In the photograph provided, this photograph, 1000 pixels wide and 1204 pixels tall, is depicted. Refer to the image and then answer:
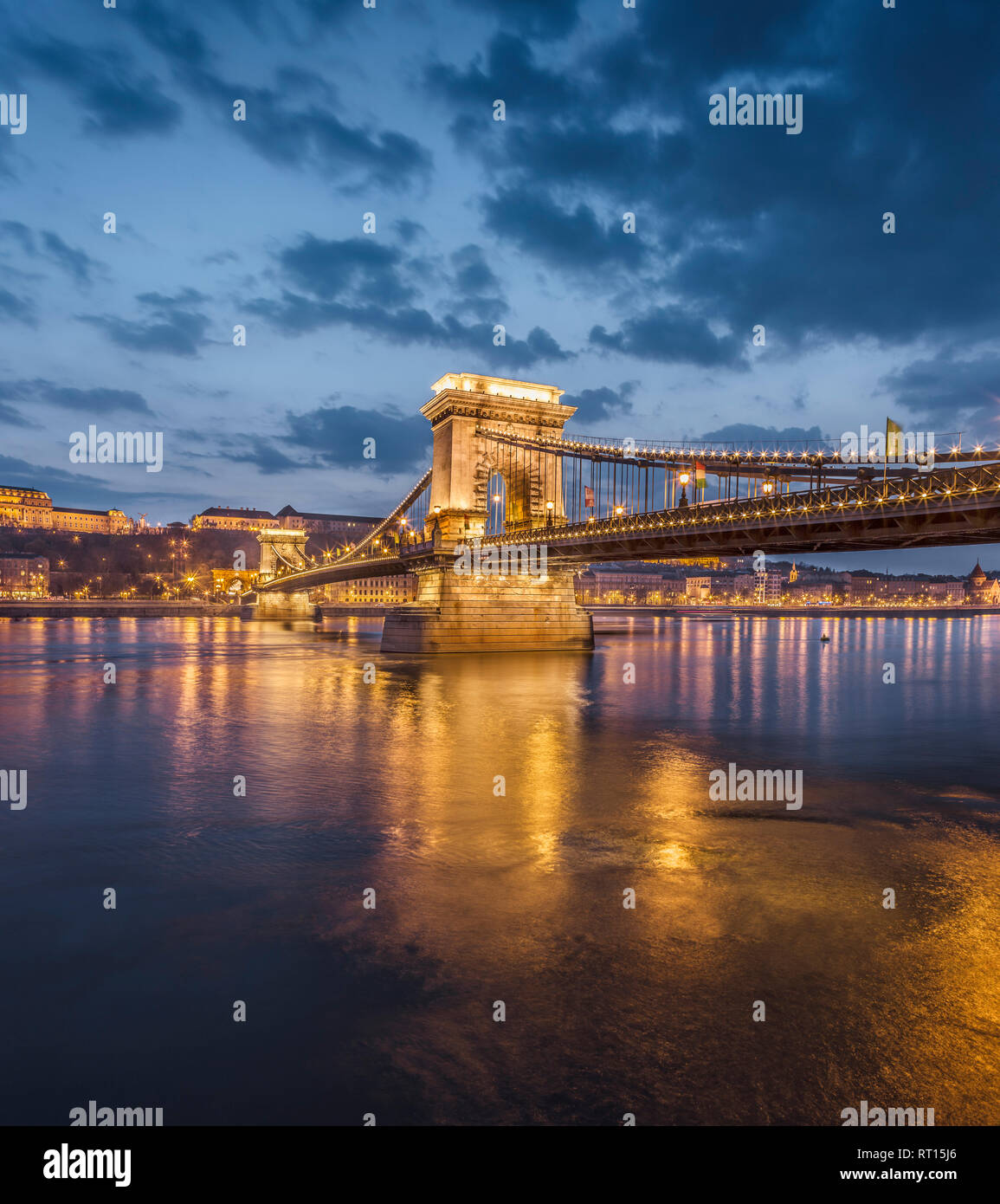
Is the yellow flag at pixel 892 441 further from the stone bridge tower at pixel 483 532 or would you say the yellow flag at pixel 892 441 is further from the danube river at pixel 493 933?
the stone bridge tower at pixel 483 532

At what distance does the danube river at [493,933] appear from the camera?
440 centimetres

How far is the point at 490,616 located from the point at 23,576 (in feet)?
498

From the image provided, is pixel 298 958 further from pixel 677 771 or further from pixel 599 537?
pixel 599 537

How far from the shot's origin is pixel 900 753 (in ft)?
54.2

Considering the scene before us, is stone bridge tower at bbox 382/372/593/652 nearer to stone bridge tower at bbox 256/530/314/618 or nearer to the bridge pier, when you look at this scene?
the bridge pier

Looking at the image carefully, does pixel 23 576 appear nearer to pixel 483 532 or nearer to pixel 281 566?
pixel 281 566

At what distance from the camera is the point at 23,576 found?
505 ft

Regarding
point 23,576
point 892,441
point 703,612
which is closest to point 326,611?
point 23,576

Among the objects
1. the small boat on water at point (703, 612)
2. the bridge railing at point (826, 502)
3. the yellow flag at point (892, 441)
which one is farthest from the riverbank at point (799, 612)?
the yellow flag at point (892, 441)

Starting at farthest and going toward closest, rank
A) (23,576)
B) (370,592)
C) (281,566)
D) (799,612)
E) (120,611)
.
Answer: (799,612)
(370,592)
(23,576)
(281,566)
(120,611)

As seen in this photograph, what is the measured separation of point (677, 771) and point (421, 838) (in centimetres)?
629

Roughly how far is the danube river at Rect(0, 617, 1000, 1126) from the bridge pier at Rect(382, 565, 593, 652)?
25.1 m

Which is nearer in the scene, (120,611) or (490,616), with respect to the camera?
(490,616)
